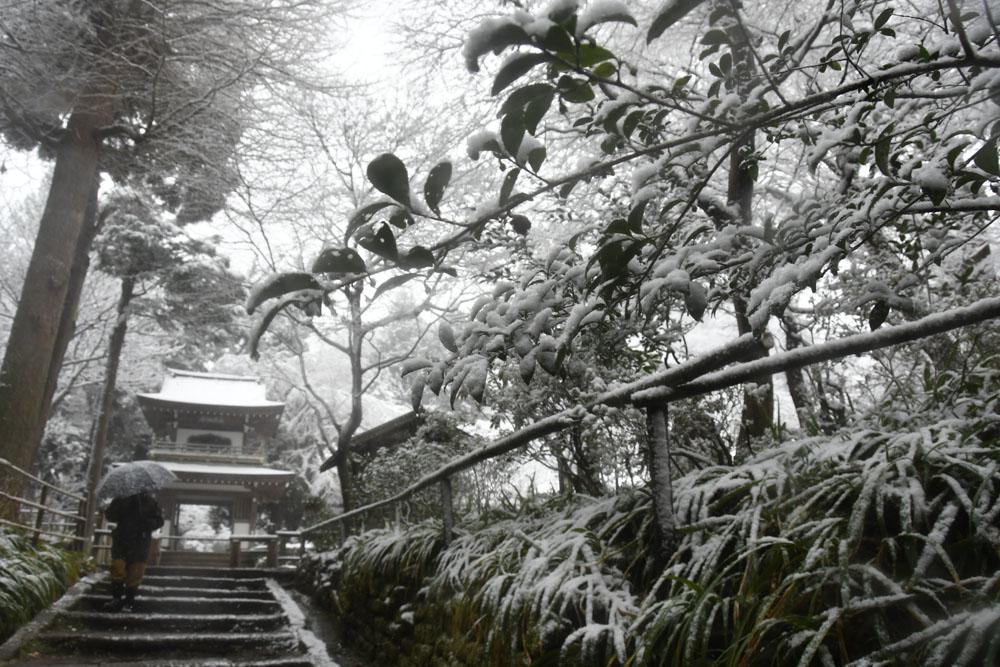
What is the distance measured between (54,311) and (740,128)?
8.72m

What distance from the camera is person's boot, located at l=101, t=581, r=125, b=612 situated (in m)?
5.70

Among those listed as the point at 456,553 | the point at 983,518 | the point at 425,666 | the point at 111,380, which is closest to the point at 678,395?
the point at 983,518

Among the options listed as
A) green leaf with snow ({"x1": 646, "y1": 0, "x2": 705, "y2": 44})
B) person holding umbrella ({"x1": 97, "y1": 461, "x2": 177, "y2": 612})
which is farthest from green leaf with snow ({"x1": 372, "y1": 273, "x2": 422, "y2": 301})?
person holding umbrella ({"x1": 97, "y1": 461, "x2": 177, "y2": 612})

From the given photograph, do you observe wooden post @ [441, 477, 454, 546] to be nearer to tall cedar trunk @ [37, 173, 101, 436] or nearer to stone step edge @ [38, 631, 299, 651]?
stone step edge @ [38, 631, 299, 651]

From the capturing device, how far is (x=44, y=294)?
736cm

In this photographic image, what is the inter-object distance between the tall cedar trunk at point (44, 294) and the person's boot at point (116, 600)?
1350 mm

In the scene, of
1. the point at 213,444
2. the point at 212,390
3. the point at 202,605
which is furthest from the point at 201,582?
the point at 213,444

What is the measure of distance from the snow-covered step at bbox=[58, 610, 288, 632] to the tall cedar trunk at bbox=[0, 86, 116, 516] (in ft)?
6.17

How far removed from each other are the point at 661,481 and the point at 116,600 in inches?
235

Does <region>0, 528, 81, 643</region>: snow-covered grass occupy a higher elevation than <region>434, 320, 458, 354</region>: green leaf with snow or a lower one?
lower

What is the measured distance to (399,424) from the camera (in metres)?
11.9

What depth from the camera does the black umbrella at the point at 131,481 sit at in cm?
632

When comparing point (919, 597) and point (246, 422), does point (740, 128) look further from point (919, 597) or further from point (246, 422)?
point (246, 422)

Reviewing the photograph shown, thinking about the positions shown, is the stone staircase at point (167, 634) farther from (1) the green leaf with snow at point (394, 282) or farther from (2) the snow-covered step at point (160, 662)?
(1) the green leaf with snow at point (394, 282)
